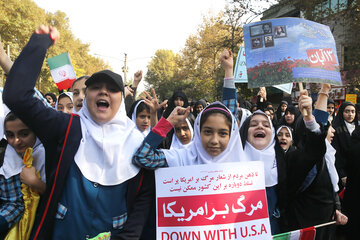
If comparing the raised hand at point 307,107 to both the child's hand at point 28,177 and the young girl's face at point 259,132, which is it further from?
the child's hand at point 28,177

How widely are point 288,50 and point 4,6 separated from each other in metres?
22.9

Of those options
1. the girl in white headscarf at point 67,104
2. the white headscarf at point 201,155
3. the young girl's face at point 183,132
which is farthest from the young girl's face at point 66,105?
the white headscarf at point 201,155

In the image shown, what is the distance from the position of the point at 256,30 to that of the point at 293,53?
48cm

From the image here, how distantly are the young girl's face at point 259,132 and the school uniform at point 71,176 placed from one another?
1.36 meters

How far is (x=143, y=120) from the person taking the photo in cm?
354

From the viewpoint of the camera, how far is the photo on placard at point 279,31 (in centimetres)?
280

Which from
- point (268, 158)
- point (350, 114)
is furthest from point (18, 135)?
point (350, 114)

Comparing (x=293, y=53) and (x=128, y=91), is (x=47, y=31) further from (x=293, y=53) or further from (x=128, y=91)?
(x=128, y=91)

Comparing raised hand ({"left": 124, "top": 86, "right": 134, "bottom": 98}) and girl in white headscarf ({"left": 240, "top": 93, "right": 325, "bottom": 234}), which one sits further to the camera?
raised hand ({"left": 124, "top": 86, "right": 134, "bottom": 98})

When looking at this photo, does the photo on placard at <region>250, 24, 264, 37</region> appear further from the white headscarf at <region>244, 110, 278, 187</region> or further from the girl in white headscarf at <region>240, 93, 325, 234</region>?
the white headscarf at <region>244, 110, 278, 187</region>

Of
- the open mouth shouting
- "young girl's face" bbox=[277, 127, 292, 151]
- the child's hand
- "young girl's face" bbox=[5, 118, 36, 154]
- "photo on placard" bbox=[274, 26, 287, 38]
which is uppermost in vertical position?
"photo on placard" bbox=[274, 26, 287, 38]

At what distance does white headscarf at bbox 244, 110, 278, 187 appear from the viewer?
2.33 m

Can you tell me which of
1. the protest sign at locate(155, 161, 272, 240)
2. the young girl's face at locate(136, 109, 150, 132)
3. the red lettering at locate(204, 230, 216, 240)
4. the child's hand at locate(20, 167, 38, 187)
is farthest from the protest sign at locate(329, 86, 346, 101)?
the child's hand at locate(20, 167, 38, 187)

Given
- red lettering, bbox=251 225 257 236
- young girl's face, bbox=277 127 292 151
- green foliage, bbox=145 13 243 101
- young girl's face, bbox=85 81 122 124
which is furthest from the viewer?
green foliage, bbox=145 13 243 101
